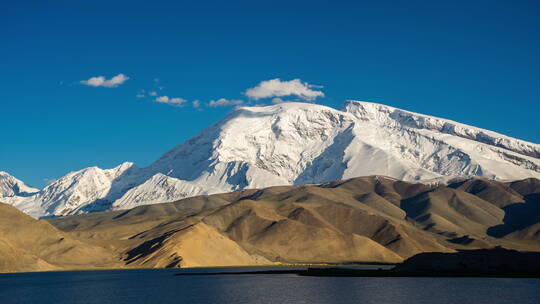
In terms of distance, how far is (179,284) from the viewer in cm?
16738

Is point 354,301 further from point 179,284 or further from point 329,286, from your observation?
point 179,284

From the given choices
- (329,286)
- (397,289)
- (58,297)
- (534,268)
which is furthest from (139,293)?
(534,268)

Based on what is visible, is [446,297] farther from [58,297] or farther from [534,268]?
[534,268]

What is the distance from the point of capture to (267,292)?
139875 mm

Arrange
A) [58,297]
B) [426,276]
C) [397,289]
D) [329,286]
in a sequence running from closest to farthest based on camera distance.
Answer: [58,297]
[397,289]
[329,286]
[426,276]

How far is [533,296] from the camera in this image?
126250 millimetres

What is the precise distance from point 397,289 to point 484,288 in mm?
18035

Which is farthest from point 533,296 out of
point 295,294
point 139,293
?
point 139,293

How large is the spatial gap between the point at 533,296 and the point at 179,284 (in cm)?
8007

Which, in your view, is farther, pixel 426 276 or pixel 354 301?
pixel 426 276

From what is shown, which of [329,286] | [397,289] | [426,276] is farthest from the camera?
[426,276]

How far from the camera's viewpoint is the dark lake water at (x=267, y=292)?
406ft

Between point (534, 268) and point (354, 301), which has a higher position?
point (534, 268)

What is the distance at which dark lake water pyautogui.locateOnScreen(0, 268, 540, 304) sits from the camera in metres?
124
